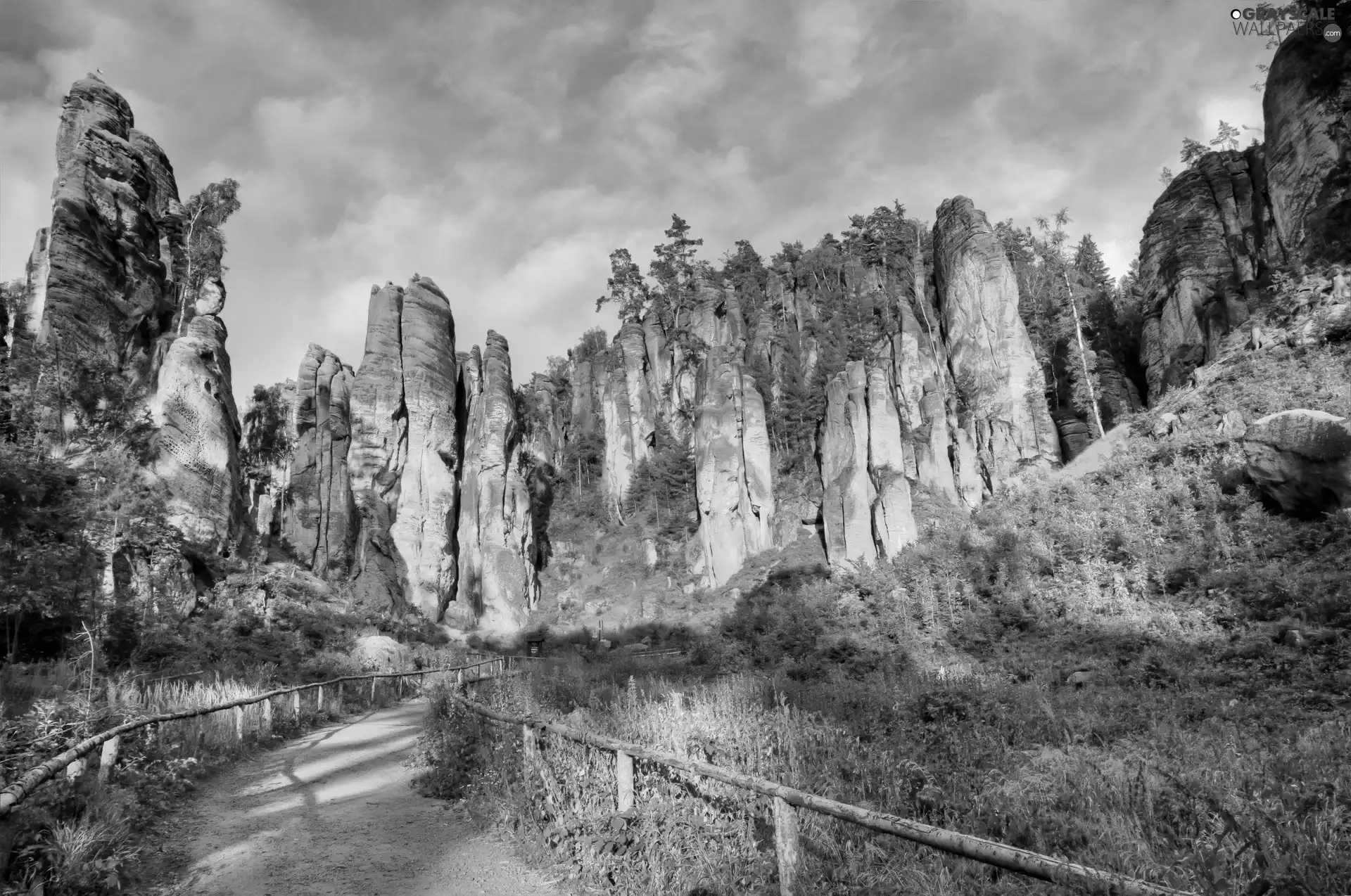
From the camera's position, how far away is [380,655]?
24.7 meters

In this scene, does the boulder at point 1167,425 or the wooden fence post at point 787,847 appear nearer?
the wooden fence post at point 787,847

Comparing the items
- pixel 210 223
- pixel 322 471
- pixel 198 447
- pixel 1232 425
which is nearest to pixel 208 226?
→ pixel 210 223

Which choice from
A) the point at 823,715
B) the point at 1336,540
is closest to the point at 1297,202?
the point at 1336,540

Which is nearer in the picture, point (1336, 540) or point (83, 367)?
point (1336, 540)

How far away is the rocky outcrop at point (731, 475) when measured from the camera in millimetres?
43219

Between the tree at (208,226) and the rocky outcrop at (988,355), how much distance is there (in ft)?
148

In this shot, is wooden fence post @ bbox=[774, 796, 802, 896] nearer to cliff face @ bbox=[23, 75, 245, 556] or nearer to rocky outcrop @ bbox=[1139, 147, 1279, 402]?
cliff face @ bbox=[23, 75, 245, 556]

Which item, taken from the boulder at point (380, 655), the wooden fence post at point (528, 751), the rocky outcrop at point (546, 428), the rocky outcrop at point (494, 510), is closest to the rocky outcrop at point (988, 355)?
the rocky outcrop at point (494, 510)

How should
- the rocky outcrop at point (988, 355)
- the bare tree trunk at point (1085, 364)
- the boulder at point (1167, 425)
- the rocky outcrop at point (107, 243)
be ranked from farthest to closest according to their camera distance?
the rocky outcrop at point (988, 355) < the bare tree trunk at point (1085, 364) < the rocky outcrop at point (107, 243) < the boulder at point (1167, 425)

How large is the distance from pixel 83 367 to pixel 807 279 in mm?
51329

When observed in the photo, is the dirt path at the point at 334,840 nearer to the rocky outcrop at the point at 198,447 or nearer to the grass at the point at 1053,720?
the grass at the point at 1053,720

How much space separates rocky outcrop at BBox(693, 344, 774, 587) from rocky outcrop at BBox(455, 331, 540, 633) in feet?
41.6

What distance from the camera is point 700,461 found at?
45344 mm

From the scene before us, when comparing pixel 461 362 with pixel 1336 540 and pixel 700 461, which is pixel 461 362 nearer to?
pixel 700 461
